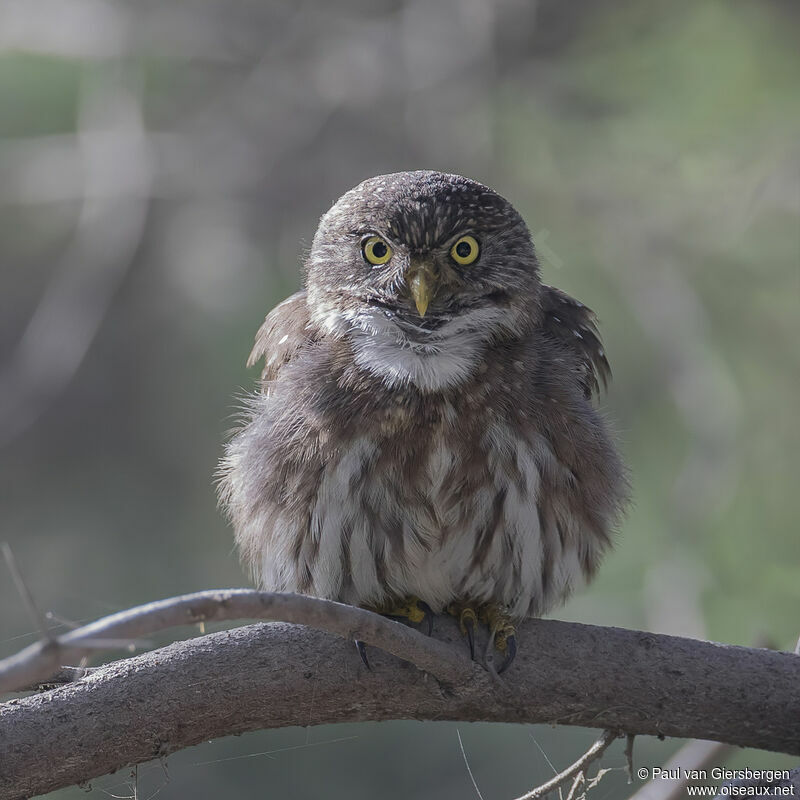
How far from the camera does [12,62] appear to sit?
19.9 ft

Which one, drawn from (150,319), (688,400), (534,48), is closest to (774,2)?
(534,48)

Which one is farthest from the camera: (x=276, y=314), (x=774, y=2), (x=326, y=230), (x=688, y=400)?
(x=774, y=2)

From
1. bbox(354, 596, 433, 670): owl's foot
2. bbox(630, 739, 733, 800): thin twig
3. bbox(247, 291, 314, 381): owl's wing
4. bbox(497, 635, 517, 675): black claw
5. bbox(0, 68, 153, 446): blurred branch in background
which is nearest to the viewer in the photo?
bbox(630, 739, 733, 800): thin twig

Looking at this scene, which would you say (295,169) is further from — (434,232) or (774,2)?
(434,232)

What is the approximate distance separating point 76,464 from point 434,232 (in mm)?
3504

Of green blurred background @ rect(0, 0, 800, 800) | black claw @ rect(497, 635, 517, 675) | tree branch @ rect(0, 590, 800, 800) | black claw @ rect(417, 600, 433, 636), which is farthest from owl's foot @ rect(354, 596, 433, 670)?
green blurred background @ rect(0, 0, 800, 800)

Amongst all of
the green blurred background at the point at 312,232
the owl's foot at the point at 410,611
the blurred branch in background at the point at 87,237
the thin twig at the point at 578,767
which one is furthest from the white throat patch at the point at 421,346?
the blurred branch in background at the point at 87,237

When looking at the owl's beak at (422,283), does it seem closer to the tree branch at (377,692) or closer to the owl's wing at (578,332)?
the owl's wing at (578,332)

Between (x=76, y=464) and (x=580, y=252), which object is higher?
(x=580, y=252)

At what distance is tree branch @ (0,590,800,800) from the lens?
231 centimetres

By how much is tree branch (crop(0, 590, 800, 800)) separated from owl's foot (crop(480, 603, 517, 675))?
0.08 ft

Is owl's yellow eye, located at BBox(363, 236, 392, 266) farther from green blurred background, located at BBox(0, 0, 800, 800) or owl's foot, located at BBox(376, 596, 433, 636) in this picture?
green blurred background, located at BBox(0, 0, 800, 800)

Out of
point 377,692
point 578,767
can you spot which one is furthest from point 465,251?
point 578,767

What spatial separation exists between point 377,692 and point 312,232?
346 centimetres
